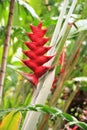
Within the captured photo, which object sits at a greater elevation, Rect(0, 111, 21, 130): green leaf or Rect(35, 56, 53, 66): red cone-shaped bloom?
Rect(35, 56, 53, 66): red cone-shaped bloom

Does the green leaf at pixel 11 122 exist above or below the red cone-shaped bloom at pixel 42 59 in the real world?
below

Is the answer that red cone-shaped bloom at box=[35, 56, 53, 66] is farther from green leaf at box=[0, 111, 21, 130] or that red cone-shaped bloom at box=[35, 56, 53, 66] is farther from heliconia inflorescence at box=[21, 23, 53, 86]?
green leaf at box=[0, 111, 21, 130]

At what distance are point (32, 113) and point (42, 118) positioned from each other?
26cm

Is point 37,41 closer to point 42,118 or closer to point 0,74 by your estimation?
point 0,74

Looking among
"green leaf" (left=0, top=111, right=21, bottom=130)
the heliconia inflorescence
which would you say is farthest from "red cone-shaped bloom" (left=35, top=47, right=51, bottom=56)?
"green leaf" (left=0, top=111, right=21, bottom=130)

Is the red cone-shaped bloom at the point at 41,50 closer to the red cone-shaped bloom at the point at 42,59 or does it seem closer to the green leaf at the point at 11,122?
the red cone-shaped bloom at the point at 42,59

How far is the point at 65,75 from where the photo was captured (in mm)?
1053

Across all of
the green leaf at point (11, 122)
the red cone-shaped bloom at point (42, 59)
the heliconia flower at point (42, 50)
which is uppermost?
the heliconia flower at point (42, 50)

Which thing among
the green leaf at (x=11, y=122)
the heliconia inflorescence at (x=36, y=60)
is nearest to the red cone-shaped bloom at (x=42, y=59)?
the heliconia inflorescence at (x=36, y=60)

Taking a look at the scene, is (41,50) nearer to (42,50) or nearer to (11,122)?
(42,50)

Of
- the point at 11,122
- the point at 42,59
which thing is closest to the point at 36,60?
the point at 42,59

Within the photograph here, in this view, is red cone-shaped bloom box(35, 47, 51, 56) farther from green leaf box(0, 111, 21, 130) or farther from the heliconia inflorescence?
green leaf box(0, 111, 21, 130)

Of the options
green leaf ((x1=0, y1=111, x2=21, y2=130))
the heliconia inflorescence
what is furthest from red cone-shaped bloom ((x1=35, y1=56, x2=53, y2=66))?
green leaf ((x1=0, y1=111, x2=21, y2=130))

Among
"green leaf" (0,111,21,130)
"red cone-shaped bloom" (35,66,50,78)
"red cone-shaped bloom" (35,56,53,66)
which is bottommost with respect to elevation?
"green leaf" (0,111,21,130)
